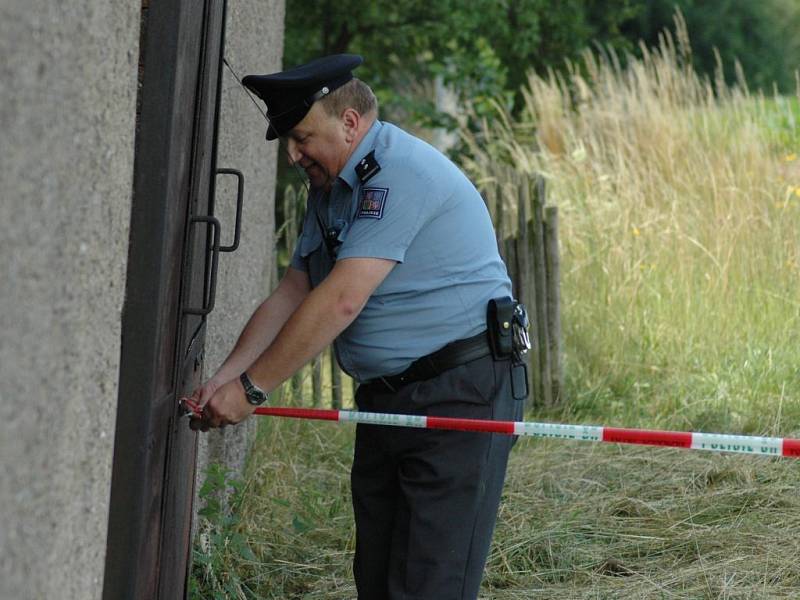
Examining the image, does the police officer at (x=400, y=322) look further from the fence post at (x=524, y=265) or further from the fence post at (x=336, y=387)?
the fence post at (x=524, y=265)

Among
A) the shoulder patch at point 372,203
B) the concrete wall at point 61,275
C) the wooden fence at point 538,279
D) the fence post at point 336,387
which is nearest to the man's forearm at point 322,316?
the shoulder patch at point 372,203

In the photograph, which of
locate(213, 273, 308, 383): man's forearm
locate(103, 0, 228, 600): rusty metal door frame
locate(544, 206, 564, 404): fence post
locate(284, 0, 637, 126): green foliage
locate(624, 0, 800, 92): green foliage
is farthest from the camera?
locate(624, 0, 800, 92): green foliage

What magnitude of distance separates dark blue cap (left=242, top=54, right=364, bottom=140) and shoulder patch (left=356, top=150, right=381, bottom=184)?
17 cm

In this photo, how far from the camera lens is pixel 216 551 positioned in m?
4.11

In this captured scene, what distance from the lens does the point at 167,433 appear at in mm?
2715

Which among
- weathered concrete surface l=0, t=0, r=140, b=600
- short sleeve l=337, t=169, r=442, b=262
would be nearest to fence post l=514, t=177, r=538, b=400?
short sleeve l=337, t=169, r=442, b=262

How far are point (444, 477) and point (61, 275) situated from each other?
57.3 inches

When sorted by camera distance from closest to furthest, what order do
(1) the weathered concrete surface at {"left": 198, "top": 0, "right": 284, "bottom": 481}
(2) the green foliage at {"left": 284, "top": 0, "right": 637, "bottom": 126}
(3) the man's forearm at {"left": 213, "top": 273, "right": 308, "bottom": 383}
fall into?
(3) the man's forearm at {"left": 213, "top": 273, "right": 308, "bottom": 383} → (1) the weathered concrete surface at {"left": 198, "top": 0, "right": 284, "bottom": 481} → (2) the green foliage at {"left": 284, "top": 0, "right": 637, "bottom": 126}

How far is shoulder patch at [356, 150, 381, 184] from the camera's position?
2.92 meters

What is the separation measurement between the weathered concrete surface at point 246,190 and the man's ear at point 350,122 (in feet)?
3.62

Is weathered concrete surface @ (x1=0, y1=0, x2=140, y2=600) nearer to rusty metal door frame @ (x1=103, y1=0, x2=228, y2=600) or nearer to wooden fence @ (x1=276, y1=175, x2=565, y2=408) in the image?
rusty metal door frame @ (x1=103, y1=0, x2=228, y2=600)

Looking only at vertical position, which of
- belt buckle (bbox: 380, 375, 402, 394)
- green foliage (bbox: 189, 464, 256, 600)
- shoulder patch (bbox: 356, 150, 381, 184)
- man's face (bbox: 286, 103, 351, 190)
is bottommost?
green foliage (bbox: 189, 464, 256, 600)

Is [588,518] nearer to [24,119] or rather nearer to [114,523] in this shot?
[114,523]

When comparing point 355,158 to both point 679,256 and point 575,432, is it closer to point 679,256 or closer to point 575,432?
point 575,432
